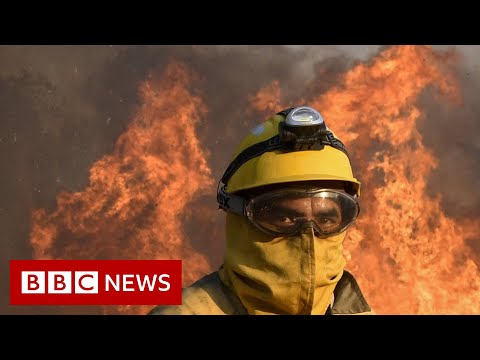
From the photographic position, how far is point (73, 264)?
5750 millimetres

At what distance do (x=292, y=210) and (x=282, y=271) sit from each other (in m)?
0.46

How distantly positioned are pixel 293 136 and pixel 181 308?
1.56 meters

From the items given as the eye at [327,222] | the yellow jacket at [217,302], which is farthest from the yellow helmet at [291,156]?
the yellow jacket at [217,302]

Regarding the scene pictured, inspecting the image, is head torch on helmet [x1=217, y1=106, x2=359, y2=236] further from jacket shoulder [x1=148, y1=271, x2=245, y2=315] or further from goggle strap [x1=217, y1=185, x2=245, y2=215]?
jacket shoulder [x1=148, y1=271, x2=245, y2=315]

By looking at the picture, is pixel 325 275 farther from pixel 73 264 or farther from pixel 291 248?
pixel 73 264

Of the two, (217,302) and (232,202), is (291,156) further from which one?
(217,302)

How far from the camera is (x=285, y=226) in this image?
4.41m

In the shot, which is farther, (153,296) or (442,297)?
(442,297)

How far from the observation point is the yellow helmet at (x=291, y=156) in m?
4.36

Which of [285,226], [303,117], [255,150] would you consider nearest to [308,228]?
[285,226]

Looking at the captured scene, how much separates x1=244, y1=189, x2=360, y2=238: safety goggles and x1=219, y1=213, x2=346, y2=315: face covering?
70 millimetres

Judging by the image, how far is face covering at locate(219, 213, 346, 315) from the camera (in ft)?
14.3

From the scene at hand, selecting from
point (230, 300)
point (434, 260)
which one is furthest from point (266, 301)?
point (434, 260)

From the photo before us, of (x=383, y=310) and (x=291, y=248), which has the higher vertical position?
(x=383, y=310)
